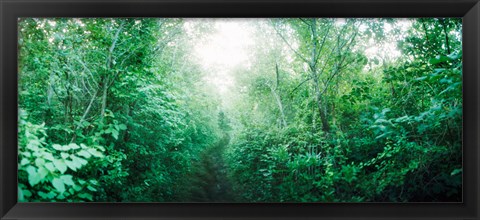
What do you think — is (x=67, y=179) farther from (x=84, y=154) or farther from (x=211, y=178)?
(x=211, y=178)

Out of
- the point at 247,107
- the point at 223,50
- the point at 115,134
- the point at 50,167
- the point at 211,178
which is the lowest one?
the point at 211,178

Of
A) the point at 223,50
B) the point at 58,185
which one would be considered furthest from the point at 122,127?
the point at 223,50

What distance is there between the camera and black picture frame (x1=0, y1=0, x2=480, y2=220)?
49.2 inches

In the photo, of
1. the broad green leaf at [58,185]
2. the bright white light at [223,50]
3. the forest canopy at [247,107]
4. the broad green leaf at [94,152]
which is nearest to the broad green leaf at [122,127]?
the forest canopy at [247,107]

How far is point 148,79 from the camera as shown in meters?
1.68

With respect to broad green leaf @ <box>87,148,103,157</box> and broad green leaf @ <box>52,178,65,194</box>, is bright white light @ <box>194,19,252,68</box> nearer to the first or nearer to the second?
broad green leaf @ <box>87,148,103,157</box>

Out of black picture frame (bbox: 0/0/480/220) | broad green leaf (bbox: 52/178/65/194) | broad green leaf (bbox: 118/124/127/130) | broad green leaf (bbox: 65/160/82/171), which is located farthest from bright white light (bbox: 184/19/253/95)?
broad green leaf (bbox: 52/178/65/194)

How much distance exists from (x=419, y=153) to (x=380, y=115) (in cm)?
30

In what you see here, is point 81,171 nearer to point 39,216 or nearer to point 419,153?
point 39,216

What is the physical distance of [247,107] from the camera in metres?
1.73

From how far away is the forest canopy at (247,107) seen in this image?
4.88 feet

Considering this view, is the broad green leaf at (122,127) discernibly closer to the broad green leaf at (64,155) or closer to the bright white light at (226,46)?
the broad green leaf at (64,155)
